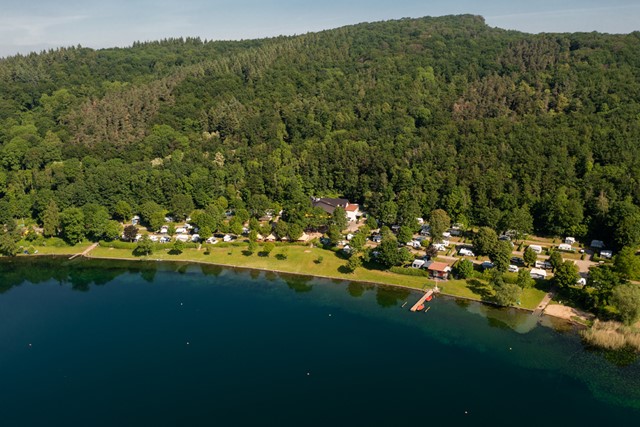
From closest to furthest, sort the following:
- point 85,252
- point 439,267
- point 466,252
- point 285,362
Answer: point 285,362
point 439,267
point 466,252
point 85,252

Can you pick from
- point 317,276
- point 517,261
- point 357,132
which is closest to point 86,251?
point 317,276

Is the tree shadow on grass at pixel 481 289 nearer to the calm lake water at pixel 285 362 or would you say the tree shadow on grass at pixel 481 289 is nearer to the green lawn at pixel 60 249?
the calm lake water at pixel 285 362

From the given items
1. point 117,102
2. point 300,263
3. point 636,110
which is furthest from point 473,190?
point 117,102

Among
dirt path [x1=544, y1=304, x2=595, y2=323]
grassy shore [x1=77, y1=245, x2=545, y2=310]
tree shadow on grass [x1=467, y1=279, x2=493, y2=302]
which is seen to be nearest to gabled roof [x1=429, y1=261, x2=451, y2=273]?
grassy shore [x1=77, y1=245, x2=545, y2=310]

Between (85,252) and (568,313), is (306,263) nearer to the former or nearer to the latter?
(568,313)

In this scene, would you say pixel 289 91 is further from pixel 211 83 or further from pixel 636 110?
pixel 636 110

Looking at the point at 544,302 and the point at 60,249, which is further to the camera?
the point at 60,249

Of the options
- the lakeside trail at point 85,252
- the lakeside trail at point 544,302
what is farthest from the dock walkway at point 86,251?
the lakeside trail at point 544,302
